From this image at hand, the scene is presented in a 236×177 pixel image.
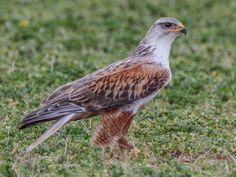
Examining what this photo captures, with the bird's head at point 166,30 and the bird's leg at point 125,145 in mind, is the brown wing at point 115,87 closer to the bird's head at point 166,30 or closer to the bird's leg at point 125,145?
the bird's leg at point 125,145

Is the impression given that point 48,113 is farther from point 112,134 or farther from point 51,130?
point 112,134

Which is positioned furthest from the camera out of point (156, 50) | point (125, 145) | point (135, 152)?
point (156, 50)

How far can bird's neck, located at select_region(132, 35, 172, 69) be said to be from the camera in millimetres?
10312

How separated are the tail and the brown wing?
9 cm

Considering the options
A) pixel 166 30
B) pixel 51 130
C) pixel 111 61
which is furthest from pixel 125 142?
pixel 111 61

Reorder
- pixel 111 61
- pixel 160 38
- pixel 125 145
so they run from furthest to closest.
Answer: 1. pixel 111 61
2. pixel 160 38
3. pixel 125 145

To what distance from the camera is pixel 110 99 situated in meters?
9.88

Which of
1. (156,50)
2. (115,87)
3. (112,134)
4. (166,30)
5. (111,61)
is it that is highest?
(166,30)

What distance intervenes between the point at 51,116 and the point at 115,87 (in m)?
0.84

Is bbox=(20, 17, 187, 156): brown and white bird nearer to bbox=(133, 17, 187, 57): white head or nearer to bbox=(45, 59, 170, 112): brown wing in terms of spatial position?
bbox=(45, 59, 170, 112): brown wing

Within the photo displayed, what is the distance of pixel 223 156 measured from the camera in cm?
984

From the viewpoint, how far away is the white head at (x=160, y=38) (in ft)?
34.4

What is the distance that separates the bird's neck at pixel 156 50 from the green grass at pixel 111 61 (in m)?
0.88

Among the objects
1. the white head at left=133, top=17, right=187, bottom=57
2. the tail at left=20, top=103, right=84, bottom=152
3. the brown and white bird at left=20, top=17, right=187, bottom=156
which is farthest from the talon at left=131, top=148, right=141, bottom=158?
the white head at left=133, top=17, right=187, bottom=57
